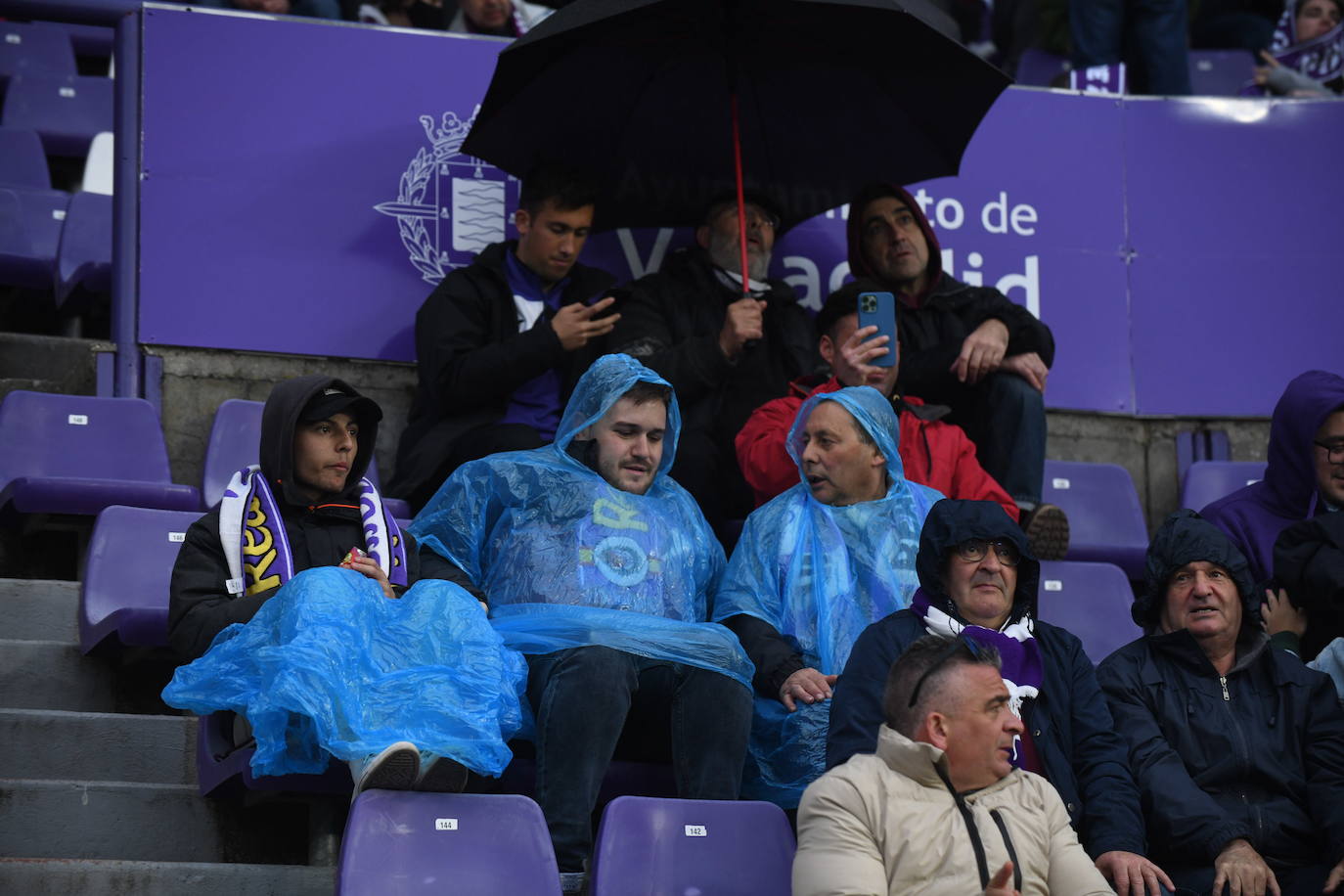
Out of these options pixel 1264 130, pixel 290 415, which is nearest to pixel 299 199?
pixel 290 415

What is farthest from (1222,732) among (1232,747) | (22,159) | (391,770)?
(22,159)

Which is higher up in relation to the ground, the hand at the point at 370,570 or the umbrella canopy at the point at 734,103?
the umbrella canopy at the point at 734,103

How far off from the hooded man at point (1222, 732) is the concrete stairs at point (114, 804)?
1.66 meters

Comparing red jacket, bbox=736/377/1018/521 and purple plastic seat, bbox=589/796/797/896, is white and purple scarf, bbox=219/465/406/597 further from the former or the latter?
red jacket, bbox=736/377/1018/521

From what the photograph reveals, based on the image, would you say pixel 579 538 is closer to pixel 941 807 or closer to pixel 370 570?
pixel 370 570

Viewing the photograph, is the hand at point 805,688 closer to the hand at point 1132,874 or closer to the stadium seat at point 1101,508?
the hand at point 1132,874

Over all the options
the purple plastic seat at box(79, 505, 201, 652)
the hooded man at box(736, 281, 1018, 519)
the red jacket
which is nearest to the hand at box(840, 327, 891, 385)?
the hooded man at box(736, 281, 1018, 519)

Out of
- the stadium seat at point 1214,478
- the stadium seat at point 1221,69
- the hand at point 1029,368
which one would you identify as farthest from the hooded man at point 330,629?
the stadium seat at point 1221,69

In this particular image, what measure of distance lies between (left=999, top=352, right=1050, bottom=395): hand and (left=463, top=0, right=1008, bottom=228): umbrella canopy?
71 cm

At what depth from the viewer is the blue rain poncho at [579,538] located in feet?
13.7

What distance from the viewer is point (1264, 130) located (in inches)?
268

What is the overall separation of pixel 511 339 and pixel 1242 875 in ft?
8.03

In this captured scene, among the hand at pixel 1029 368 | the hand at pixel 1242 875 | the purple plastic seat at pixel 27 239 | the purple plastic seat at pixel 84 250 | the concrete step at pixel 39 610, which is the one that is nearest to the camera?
the hand at pixel 1242 875

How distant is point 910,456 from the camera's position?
5066mm
